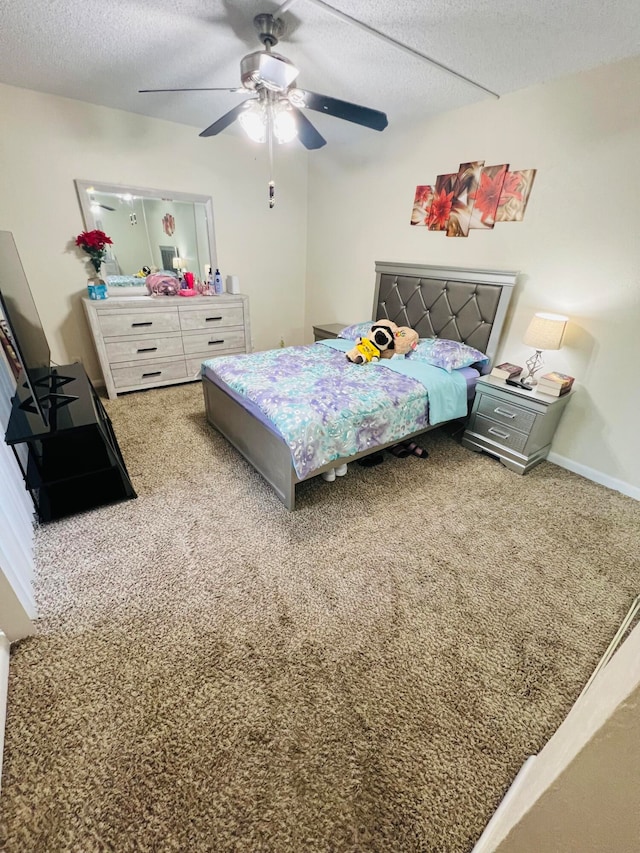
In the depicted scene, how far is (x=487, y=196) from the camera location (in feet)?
8.71

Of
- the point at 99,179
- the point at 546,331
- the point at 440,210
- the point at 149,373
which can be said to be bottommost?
the point at 149,373

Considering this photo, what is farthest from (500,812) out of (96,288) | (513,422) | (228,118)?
(96,288)

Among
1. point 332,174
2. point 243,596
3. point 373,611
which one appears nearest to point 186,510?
A: point 243,596

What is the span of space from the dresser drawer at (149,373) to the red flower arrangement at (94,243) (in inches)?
40.0

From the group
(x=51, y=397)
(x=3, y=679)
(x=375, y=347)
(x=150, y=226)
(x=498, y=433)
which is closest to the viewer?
(x=3, y=679)

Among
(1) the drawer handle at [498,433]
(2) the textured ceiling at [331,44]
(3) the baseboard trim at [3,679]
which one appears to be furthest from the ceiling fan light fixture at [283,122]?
(3) the baseboard trim at [3,679]

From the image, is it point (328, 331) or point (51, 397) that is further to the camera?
point (328, 331)

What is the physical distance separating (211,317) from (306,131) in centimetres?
200

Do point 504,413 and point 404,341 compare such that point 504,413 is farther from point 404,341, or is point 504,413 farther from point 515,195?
point 515,195

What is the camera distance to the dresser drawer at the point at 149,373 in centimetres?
337

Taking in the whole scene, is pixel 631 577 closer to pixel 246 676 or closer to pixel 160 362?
pixel 246 676

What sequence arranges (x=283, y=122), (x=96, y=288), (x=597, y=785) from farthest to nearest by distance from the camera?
(x=96, y=288) < (x=283, y=122) < (x=597, y=785)

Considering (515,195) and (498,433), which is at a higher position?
(515,195)

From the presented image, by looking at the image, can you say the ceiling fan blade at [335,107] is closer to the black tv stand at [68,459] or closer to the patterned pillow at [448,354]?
the patterned pillow at [448,354]
